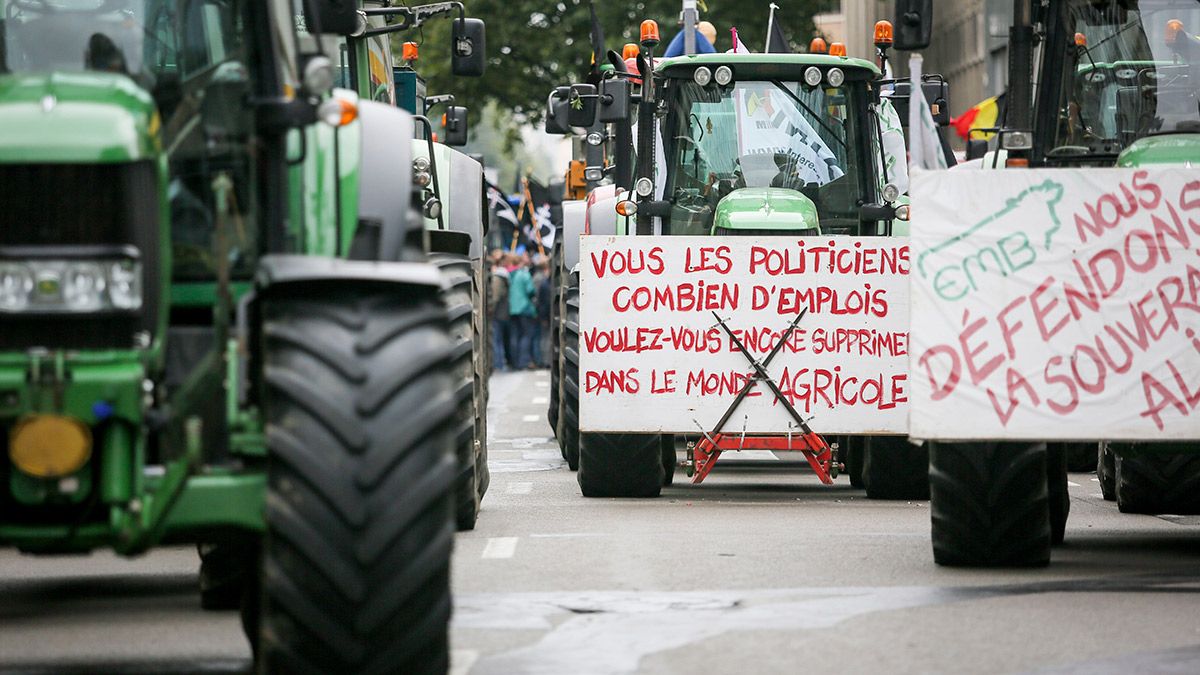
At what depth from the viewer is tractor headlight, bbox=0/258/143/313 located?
7.01 m

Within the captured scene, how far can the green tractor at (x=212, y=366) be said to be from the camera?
6.72 metres

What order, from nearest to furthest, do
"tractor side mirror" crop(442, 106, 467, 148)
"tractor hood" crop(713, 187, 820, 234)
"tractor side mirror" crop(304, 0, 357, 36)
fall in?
"tractor side mirror" crop(304, 0, 357, 36) → "tractor hood" crop(713, 187, 820, 234) → "tractor side mirror" crop(442, 106, 467, 148)

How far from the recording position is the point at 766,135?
17078mm

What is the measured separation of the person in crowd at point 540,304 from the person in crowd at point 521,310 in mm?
259

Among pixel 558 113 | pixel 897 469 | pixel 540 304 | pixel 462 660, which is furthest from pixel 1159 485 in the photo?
pixel 540 304

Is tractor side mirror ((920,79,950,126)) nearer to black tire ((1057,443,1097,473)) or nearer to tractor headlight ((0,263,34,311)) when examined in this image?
black tire ((1057,443,1097,473))

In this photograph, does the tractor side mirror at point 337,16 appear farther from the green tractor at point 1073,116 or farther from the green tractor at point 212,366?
the green tractor at point 1073,116

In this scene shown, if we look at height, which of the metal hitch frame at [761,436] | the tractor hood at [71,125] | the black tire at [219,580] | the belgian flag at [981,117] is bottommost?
the black tire at [219,580]

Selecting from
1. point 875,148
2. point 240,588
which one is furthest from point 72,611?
point 875,148

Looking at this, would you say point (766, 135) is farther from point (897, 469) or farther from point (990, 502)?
point (990, 502)

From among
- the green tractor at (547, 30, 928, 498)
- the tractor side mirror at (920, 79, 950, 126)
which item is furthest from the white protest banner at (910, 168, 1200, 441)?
the tractor side mirror at (920, 79, 950, 126)

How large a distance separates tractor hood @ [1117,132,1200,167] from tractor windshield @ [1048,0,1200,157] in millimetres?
64

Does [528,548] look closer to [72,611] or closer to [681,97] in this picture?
[72,611]

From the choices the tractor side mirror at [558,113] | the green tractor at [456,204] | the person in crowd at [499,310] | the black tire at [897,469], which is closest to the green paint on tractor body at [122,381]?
the green tractor at [456,204]
